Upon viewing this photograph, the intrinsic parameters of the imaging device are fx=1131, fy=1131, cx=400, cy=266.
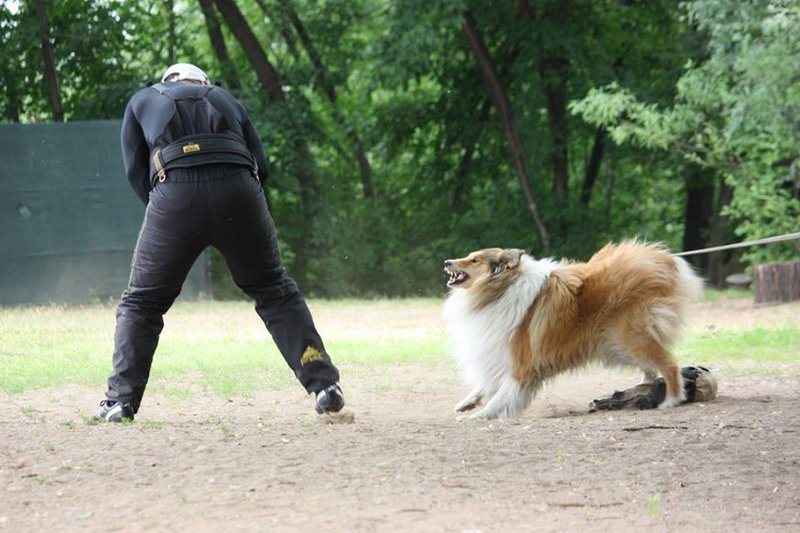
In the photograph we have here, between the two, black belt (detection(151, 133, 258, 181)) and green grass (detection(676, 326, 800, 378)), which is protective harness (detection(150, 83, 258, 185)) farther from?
green grass (detection(676, 326, 800, 378))

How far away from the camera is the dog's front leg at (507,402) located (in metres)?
7.30

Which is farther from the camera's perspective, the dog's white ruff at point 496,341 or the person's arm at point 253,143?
A: the dog's white ruff at point 496,341

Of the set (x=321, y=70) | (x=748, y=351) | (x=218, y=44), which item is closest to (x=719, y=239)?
(x=321, y=70)

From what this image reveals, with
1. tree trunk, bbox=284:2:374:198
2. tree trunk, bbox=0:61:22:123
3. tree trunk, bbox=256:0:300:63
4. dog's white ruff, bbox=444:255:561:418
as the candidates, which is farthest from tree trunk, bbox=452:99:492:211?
dog's white ruff, bbox=444:255:561:418

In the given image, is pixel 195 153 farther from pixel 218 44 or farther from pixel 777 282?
pixel 218 44

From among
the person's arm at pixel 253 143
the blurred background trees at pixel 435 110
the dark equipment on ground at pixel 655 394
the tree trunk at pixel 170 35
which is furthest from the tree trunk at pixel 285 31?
the dark equipment on ground at pixel 655 394

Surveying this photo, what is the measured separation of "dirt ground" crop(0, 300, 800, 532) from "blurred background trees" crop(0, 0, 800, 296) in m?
12.2

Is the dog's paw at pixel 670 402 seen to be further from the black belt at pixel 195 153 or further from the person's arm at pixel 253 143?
the black belt at pixel 195 153

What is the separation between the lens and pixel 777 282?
50.2 feet

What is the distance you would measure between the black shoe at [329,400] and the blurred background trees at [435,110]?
1214 cm

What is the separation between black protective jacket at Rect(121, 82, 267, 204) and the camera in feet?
20.6

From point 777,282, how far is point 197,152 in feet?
36.2

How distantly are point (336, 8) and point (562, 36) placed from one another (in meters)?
4.34

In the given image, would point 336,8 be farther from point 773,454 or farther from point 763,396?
point 773,454
